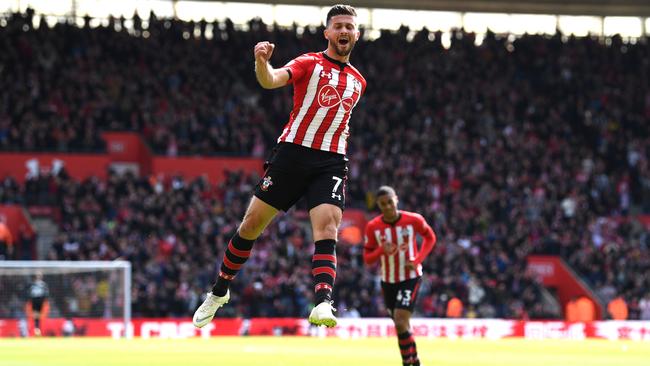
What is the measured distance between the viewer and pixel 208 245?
32312mm

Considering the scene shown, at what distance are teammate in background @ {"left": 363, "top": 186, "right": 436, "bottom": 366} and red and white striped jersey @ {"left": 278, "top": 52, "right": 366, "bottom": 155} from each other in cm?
438

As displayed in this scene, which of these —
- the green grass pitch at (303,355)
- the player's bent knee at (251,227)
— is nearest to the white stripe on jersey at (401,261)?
the green grass pitch at (303,355)

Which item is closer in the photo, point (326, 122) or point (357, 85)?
point (326, 122)

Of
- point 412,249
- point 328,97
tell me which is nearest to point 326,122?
point 328,97

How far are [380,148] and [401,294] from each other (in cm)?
2545

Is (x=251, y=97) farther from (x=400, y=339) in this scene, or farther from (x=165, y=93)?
(x=400, y=339)

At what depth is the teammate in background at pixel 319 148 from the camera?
9.66 metres

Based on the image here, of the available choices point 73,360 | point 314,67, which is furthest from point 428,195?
point 314,67

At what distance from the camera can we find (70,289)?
28.3 metres

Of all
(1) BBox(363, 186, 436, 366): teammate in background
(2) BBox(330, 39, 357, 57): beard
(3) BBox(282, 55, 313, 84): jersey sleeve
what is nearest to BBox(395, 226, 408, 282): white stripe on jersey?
(1) BBox(363, 186, 436, 366): teammate in background

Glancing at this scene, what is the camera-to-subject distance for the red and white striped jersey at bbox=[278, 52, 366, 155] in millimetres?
9727

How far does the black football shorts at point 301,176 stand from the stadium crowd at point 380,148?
20.9 metres

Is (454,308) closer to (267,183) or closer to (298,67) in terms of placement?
(267,183)

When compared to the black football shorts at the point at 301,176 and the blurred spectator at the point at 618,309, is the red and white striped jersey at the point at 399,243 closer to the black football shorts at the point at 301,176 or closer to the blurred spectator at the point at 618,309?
the black football shorts at the point at 301,176
